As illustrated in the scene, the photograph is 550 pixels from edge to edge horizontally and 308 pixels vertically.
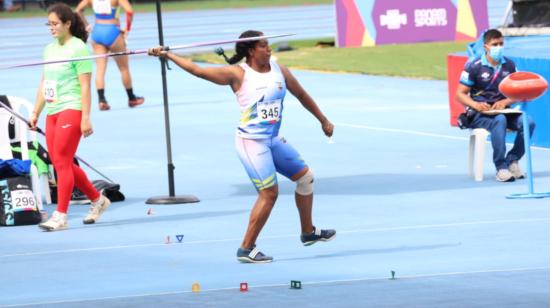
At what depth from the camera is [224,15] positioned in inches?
2015

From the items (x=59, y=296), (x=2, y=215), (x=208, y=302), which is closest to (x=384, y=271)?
(x=208, y=302)

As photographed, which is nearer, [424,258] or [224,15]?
[424,258]

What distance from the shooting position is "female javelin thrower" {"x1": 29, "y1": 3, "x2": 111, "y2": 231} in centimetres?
1196

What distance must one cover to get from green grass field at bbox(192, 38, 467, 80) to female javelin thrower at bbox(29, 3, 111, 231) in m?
13.9

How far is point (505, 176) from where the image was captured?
1413 cm

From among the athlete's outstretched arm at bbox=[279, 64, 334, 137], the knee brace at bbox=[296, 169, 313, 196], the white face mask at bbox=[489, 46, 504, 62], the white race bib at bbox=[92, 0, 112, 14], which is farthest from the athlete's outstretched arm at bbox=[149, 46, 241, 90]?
the white race bib at bbox=[92, 0, 112, 14]

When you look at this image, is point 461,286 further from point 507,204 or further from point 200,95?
point 200,95

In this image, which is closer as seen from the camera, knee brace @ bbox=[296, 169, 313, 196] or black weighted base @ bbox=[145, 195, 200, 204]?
knee brace @ bbox=[296, 169, 313, 196]

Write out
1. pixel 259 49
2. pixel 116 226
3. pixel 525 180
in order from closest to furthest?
1. pixel 259 49
2. pixel 116 226
3. pixel 525 180

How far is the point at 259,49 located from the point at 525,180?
182 inches

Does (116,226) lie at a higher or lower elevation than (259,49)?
lower

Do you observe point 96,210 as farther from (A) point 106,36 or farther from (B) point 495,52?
(A) point 106,36

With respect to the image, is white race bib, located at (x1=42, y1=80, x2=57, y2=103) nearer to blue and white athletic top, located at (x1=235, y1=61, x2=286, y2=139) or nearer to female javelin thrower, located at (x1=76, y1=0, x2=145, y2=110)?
blue and white athletic top, located at (x1=235, y1=61, x2=286, y2=139)

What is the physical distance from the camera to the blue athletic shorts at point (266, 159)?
10445 millimetres
